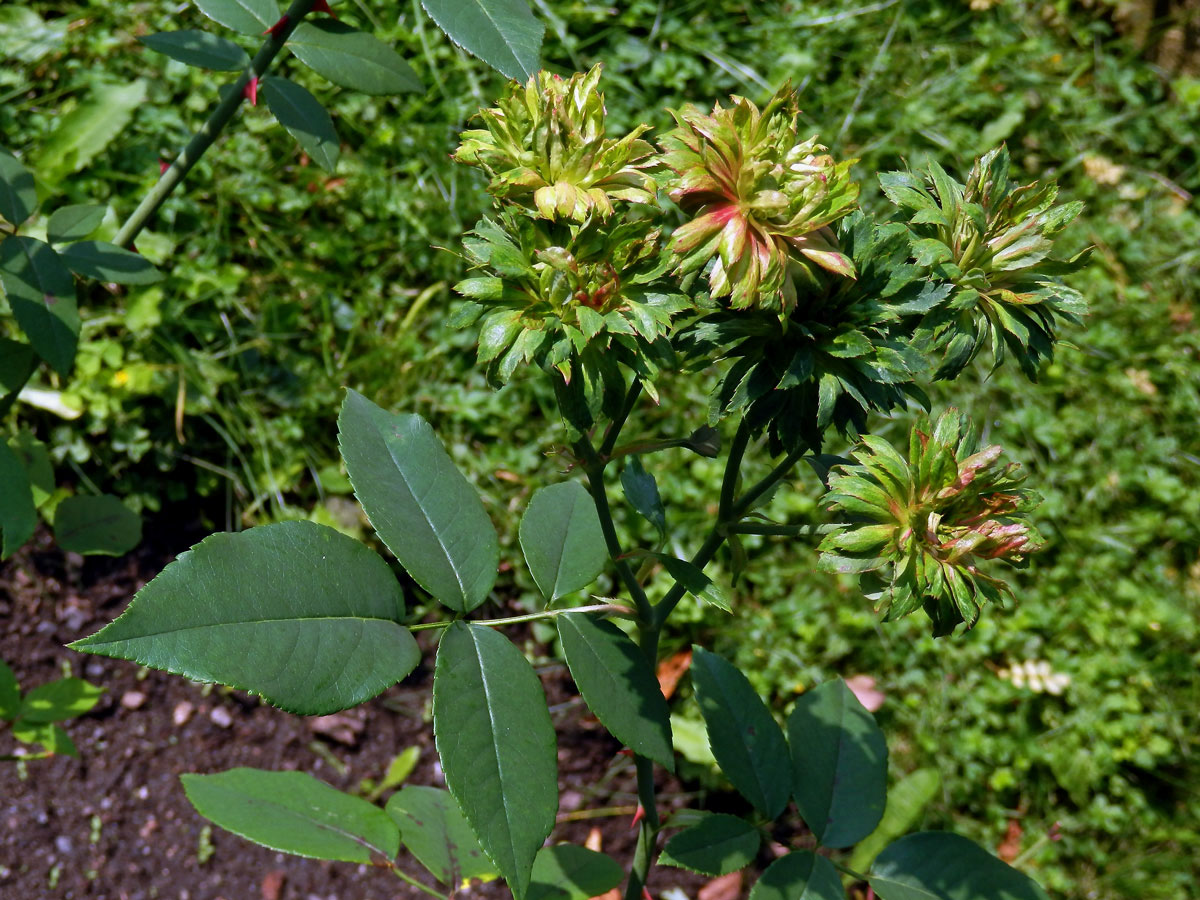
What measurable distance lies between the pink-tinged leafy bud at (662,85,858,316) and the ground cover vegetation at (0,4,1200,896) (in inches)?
71.0

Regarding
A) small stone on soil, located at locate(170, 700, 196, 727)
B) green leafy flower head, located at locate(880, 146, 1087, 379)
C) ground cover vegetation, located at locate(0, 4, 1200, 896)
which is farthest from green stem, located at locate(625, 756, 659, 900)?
small stone on soil, located at locate(170, 700, 196, 727)

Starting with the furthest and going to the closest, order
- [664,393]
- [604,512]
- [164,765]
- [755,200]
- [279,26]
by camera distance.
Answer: [664,393] → [164,765] → [279,26] → [604,512] → [755,200]

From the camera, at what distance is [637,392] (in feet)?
3.44

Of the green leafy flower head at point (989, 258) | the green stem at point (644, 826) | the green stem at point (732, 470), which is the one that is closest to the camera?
the green leafy flower head at point (989, 258)

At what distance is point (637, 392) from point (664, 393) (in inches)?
73.3

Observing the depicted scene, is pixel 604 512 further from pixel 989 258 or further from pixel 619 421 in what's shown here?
pixel 989 258

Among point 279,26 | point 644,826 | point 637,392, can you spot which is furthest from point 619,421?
point 279,26

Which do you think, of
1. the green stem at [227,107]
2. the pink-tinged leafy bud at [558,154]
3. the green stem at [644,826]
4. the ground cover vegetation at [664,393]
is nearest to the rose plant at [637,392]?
the pink-tinged leafy bud at [558,154]

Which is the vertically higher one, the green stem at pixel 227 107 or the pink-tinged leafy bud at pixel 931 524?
the green stem at pixel 227 107

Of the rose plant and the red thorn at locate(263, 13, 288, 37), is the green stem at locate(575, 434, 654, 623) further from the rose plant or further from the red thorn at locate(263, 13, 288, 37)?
the red thorn at locate(263, 13, 288, 37)

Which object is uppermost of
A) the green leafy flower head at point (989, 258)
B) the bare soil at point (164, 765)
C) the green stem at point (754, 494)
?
the green leafy flower head at point (989, 258)

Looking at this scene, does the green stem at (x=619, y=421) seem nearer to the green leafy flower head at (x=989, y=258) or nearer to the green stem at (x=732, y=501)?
the green stem at (x=732, y=501)

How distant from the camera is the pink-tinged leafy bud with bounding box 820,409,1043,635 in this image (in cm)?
92

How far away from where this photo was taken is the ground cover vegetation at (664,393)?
2625 mm
